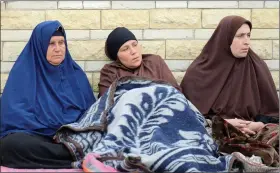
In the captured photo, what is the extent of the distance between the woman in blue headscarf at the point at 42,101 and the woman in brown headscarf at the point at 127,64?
196 millimetres

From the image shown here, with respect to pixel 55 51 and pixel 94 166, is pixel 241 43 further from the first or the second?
pixel 94 166

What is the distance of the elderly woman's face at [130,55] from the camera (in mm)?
4305

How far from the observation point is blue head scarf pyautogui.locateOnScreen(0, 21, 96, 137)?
3748 mm

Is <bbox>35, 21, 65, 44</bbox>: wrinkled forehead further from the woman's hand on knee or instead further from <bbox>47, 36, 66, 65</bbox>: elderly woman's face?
the woman's hand on knee

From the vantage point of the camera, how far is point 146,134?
3520 millimetres

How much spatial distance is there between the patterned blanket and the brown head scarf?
45cm

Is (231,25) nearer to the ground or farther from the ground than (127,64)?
farther from the ground

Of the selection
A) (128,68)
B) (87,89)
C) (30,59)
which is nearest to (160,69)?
(128,68)

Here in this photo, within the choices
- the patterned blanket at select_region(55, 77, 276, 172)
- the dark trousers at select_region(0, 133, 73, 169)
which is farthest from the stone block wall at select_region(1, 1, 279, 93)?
the dark trousers at select_region(0, 133, 73, 169)

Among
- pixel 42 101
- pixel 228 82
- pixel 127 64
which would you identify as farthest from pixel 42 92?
pixel 228 82

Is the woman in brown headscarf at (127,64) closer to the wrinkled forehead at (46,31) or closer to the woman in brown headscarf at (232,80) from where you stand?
the woman in brown headscarf at (232,80)

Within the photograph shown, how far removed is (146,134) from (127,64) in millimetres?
959

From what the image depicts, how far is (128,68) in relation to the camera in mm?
4355

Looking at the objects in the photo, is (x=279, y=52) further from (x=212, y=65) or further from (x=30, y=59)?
(x=30, y=59)
